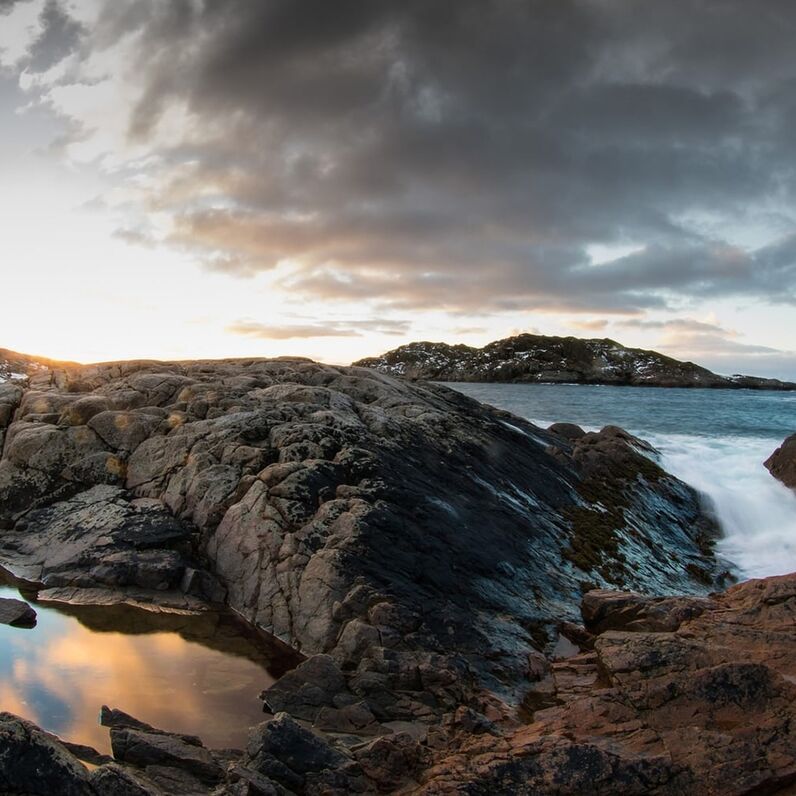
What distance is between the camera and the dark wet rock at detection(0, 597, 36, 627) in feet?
46.9

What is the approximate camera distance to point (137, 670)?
1279 centimetres

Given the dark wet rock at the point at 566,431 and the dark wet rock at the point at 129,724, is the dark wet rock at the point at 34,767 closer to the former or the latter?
the dark wet rock at the point at 129,724

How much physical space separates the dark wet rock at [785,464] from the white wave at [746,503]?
39 cm

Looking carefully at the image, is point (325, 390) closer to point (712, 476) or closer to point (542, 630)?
point (542, 630)

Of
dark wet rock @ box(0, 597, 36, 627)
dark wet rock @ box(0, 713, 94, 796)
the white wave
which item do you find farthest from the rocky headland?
the white wave

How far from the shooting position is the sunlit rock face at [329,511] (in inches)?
584

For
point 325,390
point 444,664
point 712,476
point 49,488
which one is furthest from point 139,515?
point 712,476

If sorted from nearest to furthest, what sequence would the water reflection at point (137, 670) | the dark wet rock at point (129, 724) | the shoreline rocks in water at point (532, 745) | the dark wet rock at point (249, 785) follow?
1. the dark wet rock at point (249, 785)
2. the shoreline rocks in water at point (532, 745)
3. the dark wet rock at point (129, 724)
4. the water reflection at point (137, 670)

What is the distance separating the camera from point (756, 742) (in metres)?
9.34

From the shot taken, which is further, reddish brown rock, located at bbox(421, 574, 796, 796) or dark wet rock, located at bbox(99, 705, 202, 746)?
dark wet rock, located at bbox(99, 705, 202, 746)

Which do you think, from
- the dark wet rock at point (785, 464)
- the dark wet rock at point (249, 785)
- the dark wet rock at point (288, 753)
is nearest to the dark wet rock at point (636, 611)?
the dark wet rock at point (288, 753)

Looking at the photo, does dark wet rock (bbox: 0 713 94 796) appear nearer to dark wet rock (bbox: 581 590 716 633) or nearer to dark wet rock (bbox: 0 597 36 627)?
dark wet rock (bbox: 0 597 36 627)

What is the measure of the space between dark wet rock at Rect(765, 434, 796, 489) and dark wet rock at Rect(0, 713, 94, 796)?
119ft

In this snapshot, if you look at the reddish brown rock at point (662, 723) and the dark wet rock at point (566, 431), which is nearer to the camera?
the reddish brown rock at point (662, 723)
